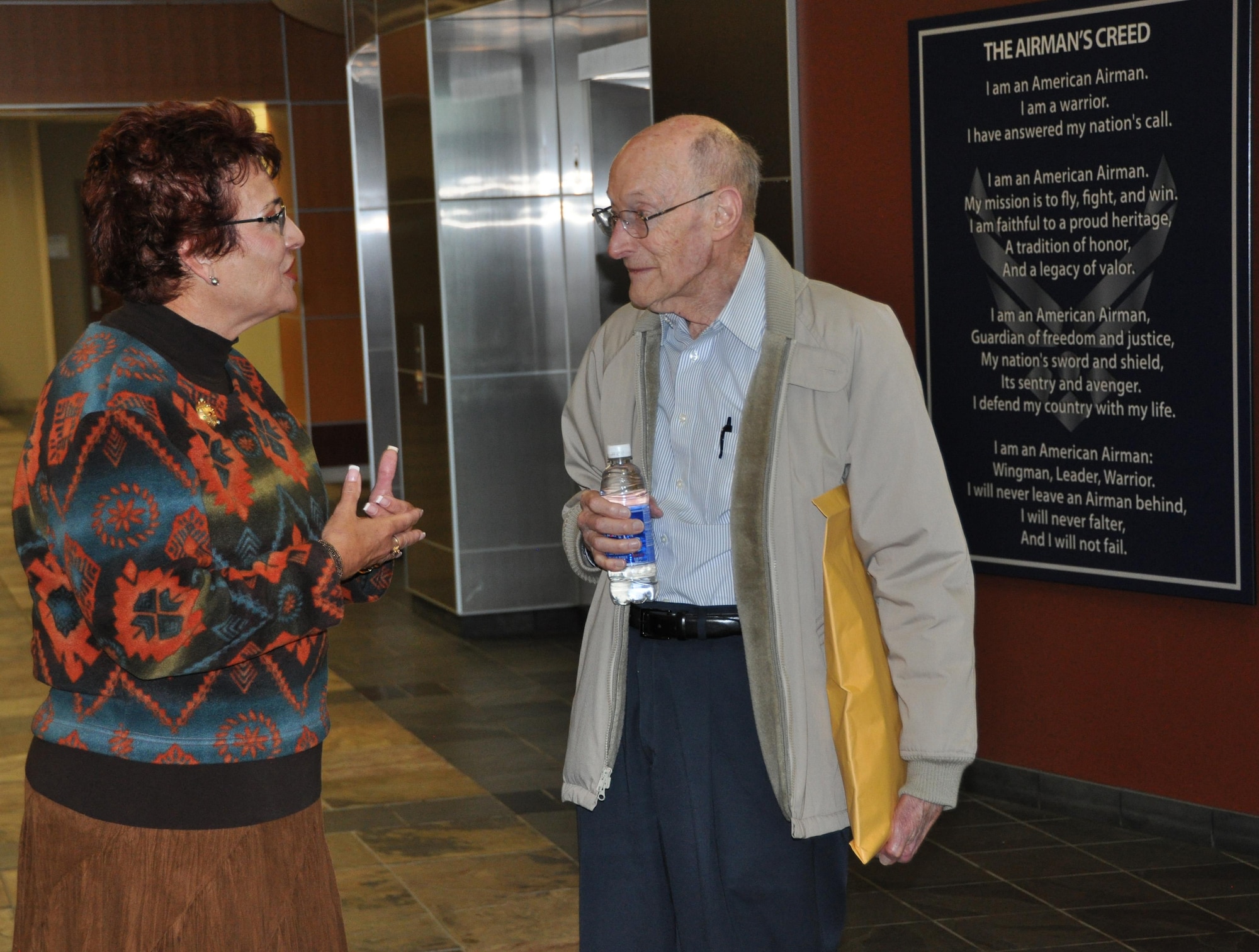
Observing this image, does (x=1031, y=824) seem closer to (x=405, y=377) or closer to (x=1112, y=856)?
(x=1112, y=856)

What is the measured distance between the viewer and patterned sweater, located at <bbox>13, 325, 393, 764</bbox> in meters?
1.84

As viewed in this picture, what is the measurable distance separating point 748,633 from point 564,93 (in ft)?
18.1

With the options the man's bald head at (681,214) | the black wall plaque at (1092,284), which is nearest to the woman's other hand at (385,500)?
the man's bald head at (681,214)

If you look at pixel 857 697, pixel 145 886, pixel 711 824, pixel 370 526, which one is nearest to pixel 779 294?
pixel 857 697

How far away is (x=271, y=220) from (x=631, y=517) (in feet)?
2.30

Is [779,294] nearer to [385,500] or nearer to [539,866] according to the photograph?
[385,500]

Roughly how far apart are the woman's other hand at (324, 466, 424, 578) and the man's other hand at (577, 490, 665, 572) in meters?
0.28

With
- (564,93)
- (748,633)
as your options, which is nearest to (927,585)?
(748,633)

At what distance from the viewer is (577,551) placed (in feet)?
8.46

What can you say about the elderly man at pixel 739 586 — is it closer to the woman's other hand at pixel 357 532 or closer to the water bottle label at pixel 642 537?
the water bottle label at pixel 642 537

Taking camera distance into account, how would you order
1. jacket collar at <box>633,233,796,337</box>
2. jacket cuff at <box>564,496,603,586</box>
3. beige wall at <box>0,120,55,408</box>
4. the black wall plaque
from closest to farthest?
jacket collar at <box>633,233,796,337</box>, jacket cuff at <box>564,496,603,586</box>, the black wall plaque, beige wall at <box>0,120,55,408</box>

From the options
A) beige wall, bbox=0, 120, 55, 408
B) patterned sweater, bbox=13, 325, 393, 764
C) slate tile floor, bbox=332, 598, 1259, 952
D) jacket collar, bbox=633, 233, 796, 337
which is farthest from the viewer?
beige wall, bbox=0, 120, 55, 408

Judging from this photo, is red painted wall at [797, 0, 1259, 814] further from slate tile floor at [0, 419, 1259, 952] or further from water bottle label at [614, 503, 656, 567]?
water bottle label at [614, 503, 656, 567]

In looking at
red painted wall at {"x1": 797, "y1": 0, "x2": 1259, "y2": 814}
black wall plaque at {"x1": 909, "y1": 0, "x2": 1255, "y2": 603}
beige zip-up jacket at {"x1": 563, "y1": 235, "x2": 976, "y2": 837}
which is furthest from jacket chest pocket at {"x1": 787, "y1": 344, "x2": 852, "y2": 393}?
red painted wall at {"x1": 797, "y1": 0, "x2": 1259, "y2": 814}
